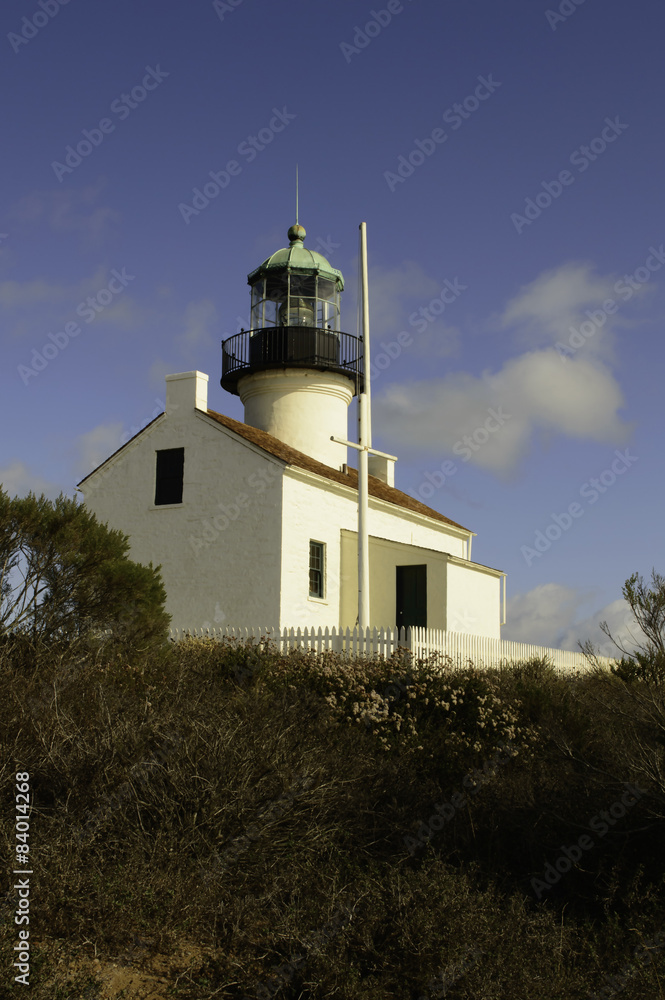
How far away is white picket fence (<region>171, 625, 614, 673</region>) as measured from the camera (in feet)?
51.6

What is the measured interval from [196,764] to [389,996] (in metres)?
2.16

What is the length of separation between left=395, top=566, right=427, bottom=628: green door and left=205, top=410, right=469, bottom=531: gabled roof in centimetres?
235

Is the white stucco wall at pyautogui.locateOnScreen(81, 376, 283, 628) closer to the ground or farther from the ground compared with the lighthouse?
closer to the ground

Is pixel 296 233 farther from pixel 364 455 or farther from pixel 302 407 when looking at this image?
pixel 364 455

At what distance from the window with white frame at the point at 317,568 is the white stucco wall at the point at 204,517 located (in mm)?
1394

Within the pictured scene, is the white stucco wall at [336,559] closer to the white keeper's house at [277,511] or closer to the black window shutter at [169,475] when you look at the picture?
the white keeper's house at [277,511]

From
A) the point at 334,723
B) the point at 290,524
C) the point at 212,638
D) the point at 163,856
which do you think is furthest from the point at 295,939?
the point at 290,524

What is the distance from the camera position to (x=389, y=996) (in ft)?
18.3

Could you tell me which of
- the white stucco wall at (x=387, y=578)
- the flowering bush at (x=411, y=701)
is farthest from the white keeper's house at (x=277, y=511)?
the flowering bush at (x=411, y=701)

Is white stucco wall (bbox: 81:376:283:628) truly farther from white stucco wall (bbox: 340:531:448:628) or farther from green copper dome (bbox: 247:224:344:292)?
green copper dome (bbox: 247:224:344:292)

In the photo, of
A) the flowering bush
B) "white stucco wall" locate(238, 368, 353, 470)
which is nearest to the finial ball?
"white stucco wall" locate(238, 368, 353, 470)

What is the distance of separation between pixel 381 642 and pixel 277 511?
4317 mm

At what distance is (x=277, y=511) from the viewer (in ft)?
62.3

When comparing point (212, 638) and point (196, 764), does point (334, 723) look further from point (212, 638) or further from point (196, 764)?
point (212, 638)
